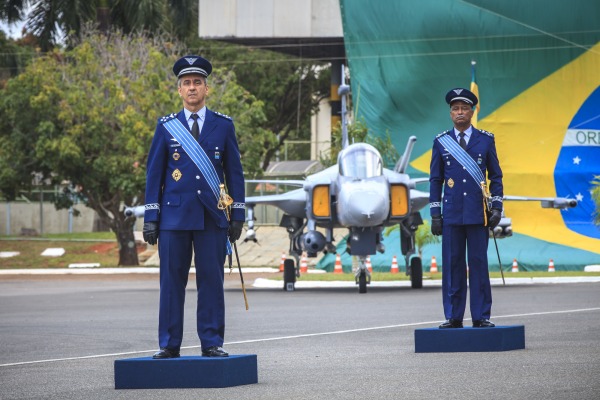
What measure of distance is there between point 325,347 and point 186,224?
3.63 m

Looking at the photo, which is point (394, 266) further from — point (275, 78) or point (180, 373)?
point (275, 78)

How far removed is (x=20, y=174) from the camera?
4172 centimetres

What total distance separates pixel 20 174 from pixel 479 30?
1614 cm

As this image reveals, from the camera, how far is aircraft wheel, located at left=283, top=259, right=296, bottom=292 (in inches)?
1028

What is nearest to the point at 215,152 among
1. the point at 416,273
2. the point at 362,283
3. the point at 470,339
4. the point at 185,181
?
the point at 185,181

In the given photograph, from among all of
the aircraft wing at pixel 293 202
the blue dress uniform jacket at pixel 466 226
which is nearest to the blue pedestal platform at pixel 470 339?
the blue dress uniform jacket at pixel 466 226

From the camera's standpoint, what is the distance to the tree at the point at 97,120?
1570 inches

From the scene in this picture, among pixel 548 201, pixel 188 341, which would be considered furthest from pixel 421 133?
pixel 188 341

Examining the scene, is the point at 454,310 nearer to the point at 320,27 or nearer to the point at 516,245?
the point at 516,245

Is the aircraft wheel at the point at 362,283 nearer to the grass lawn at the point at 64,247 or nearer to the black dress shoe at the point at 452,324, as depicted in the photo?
the black dress shoe at the point at 452,324

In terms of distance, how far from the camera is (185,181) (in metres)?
8.46

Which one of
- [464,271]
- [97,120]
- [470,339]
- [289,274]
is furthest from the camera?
[97,120]

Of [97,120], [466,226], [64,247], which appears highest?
[97,120]

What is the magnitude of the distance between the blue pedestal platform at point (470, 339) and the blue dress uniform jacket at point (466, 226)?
0.37 m
